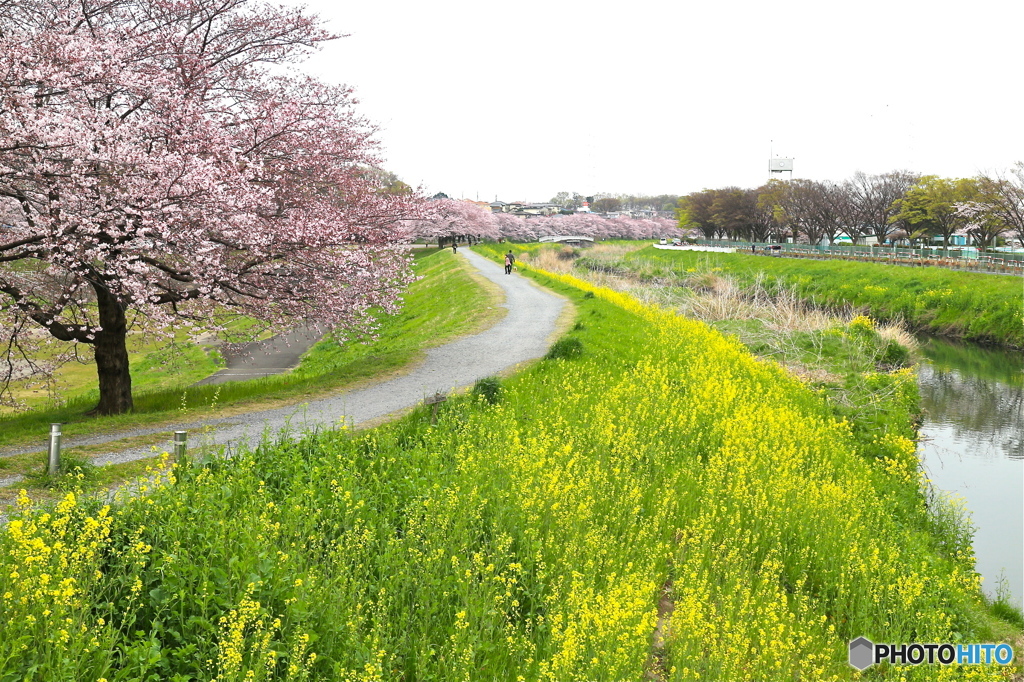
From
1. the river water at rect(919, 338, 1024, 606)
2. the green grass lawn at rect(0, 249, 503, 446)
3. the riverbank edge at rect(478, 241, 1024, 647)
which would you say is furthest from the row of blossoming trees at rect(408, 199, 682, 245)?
the riverbank edge at rect(478, 241, 1024, 647)

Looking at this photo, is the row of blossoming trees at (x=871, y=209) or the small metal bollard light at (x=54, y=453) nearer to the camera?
the small metal bollard light at (x=54, y=453)

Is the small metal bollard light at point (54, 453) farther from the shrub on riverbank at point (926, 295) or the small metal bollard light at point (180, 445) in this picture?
the shrub on riverbank at point (926, 295)

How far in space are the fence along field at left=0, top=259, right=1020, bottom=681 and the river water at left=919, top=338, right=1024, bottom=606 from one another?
0.72m

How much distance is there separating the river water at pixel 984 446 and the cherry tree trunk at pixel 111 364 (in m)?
15.6

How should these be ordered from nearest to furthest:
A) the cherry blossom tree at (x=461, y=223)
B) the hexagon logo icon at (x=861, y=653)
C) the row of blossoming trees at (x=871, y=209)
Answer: the hexagon logo icon at (x=861, y=653) → the row of blossoming trees at (x=871, y=209) → the cherry blossom tree at (x=461, y=223)

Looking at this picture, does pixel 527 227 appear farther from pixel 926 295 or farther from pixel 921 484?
pixel 921 484

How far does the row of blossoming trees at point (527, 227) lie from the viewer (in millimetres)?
84625

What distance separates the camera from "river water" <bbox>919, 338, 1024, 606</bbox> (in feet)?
38.2

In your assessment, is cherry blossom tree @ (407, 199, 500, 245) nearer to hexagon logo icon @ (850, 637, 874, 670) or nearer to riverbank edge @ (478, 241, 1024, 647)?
riverbank edge @ (478, 241, 1024, 647)

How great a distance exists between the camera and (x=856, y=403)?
18.0 meters

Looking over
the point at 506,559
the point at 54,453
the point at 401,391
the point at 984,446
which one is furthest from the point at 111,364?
the point at 984,446

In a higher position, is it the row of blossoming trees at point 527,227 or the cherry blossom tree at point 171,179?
the row of blossoming trees at point 527,227

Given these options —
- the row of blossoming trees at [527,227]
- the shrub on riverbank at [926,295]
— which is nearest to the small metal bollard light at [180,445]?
the shrub on riverbank at [926,295]

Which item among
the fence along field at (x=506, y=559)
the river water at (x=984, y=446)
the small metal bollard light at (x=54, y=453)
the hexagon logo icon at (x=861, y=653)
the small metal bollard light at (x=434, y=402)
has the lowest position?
the river water at (x=984, y=446)
